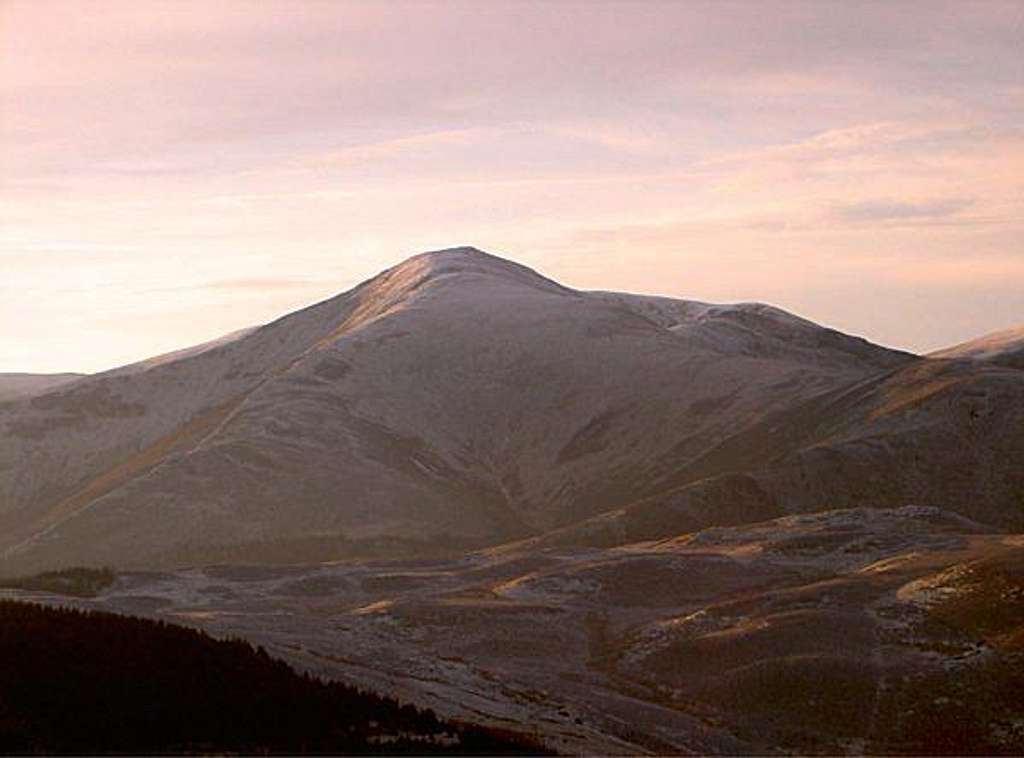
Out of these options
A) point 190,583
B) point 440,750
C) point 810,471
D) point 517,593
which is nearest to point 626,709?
point 440,750

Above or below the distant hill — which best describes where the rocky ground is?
below

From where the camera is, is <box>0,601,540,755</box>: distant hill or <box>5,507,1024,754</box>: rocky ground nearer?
<box>0,601,540,755</box>: distant hill

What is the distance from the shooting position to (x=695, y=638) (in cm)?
7738

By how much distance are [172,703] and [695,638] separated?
40.3 metres

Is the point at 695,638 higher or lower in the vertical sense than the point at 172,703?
lower

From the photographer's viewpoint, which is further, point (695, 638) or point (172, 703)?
point (695, 638)

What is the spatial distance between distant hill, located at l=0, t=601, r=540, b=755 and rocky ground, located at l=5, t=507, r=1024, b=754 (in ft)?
23.9

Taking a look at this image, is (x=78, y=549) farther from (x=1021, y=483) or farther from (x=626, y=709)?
(x=626, y=709)

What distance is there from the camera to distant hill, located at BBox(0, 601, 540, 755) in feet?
129

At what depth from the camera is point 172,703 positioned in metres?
42.8

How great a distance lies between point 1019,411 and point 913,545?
7397 centimetres

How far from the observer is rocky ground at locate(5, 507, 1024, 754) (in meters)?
59.9

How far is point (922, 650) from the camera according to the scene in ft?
230

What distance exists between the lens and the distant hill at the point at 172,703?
129 ft
